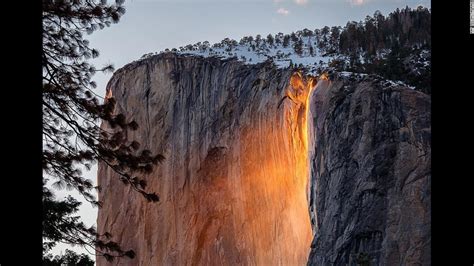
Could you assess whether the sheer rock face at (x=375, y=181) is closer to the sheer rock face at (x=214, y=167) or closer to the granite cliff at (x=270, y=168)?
the granite cliff at (x=270, y=168)

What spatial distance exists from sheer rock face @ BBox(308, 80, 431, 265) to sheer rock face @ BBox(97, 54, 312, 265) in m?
5.48

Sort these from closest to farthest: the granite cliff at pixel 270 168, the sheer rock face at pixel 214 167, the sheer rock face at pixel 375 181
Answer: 1. the sheer rock face at pixel 375 181
2. the granite cliff at pixel 270 168
3. the sheer rock face at pixel 214 167

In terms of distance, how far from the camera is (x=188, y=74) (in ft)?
102

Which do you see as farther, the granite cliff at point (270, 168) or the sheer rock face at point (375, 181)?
the granite cliff at point (270, 168)

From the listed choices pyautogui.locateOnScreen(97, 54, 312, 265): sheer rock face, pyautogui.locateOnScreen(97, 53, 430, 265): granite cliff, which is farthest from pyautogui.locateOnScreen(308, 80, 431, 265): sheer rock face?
pyautogui.locateOnScreen(97, 54, 312, 265): sheer rock face

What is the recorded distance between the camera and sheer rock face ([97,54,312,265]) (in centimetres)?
2377

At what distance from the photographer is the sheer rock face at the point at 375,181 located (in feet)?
46.5

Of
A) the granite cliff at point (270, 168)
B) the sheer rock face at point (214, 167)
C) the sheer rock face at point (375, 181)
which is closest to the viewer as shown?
the sheer rock face at point (375, 181)

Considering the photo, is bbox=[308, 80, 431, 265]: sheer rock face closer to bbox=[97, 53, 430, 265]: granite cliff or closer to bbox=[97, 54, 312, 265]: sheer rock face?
bbox=[97, 53, 430, 265]: granite cliff

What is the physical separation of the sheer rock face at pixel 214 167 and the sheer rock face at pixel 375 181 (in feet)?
18.0

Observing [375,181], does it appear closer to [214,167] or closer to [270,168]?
[270,168]

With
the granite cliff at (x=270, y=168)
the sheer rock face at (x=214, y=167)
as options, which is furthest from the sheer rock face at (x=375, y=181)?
the sheer rock face at (x=214, y=167)
